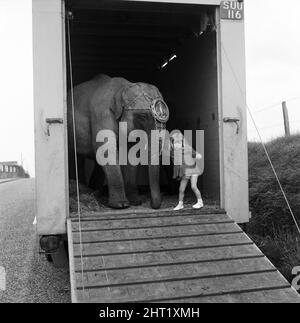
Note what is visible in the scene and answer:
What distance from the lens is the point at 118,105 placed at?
19.3ft

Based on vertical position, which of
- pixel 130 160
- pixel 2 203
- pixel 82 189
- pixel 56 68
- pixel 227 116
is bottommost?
pixel 2 203

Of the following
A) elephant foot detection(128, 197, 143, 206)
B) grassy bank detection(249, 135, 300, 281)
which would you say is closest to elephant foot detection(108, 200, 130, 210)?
elephant foot detection(128, 197, 143, 206)

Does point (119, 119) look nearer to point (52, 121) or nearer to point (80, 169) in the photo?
point (52, 121)

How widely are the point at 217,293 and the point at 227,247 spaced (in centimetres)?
76

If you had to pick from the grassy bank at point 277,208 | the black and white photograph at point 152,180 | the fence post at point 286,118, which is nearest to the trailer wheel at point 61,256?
the black and white photograph at point 152,180

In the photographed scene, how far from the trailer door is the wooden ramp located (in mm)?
281

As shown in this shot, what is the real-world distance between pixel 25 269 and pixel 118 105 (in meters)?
2.88

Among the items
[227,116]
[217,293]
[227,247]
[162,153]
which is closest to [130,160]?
[162,153]

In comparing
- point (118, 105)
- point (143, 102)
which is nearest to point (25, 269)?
point (118, 105)

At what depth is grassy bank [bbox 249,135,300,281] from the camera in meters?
6.31

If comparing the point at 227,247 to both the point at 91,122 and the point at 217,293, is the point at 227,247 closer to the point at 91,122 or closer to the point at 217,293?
the point at 217,293

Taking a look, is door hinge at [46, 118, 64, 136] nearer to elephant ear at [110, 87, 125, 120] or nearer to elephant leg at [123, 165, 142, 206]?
elephant ear at [110, 87, 125, 120]

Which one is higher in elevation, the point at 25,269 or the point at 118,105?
the point at 118,105

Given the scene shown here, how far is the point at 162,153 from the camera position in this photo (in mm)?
6039
